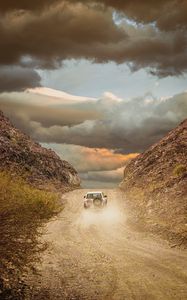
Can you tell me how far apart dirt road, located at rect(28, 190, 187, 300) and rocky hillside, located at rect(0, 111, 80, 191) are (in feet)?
145

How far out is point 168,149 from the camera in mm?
59125

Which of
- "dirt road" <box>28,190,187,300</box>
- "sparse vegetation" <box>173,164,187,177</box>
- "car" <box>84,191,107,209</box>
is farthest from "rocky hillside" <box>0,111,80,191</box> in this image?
"dirt road" <box>28,190,187,300</box>

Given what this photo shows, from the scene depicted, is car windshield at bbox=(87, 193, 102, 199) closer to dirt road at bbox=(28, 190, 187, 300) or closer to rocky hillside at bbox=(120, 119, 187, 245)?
rocky hillside at bbox=(120, 119, 187, 245)

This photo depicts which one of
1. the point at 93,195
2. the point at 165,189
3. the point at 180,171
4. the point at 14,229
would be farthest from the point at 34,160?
the point at 14,229

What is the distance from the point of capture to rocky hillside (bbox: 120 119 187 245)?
29.7m

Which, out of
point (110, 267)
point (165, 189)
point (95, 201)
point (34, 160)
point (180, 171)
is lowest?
point (110, 267)

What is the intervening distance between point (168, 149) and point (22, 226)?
48359mm

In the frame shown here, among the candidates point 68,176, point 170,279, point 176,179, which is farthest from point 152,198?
point 68,176

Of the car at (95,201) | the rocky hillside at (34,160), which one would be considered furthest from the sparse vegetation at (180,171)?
the rocky hillside at (34,160)

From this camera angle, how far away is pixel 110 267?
16.9 m

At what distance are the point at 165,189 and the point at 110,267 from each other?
84.6 ft

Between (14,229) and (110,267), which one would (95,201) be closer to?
(110,267)

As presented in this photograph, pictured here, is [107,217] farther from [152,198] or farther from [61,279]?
[61,279]

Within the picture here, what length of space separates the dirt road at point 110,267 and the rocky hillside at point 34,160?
145 feet
